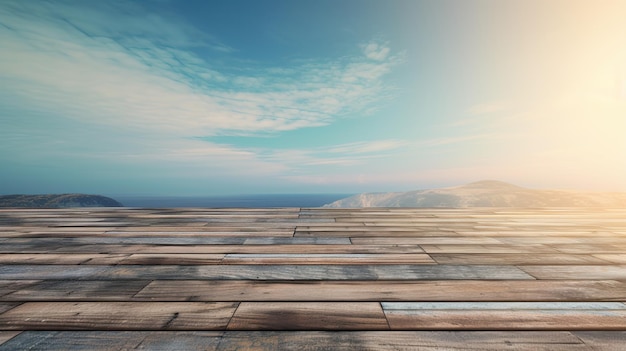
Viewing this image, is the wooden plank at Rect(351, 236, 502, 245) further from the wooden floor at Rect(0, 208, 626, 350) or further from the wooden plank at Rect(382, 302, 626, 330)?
the wooden plank at Rect(382, 302, 626, 330)

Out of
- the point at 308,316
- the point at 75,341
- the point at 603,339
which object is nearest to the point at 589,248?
the point at 603,339

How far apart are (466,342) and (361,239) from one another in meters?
1.60

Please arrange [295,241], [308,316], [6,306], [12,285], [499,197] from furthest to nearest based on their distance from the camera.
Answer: [499,197], [295,241], [12,285], [6,306], [308,316]

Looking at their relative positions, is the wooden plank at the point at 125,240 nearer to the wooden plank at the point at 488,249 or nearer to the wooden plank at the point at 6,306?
the wooden plank at the point at 6,306

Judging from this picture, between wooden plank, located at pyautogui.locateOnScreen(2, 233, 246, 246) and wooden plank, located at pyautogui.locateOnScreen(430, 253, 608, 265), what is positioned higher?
wooden plank, located at pyautogui.locateOnScreen(2, 233, 246, 246)

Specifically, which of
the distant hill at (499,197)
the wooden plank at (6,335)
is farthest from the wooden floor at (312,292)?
the distant hill at (499,197)

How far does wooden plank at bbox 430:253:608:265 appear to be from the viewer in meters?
1.88

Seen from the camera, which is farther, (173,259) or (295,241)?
(295,241)

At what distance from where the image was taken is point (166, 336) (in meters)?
1.02

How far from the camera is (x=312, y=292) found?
1.38 metres

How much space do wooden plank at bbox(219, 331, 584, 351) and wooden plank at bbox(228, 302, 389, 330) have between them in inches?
1.7

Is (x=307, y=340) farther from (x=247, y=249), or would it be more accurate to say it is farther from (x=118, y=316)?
(x=247, y=249)

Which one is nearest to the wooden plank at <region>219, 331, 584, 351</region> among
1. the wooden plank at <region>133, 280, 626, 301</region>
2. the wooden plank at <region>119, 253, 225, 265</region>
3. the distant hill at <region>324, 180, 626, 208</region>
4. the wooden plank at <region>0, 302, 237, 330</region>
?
the wooden plank at <region>0, 302, 237, 330</region>

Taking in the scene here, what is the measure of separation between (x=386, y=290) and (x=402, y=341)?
1.40 ft
